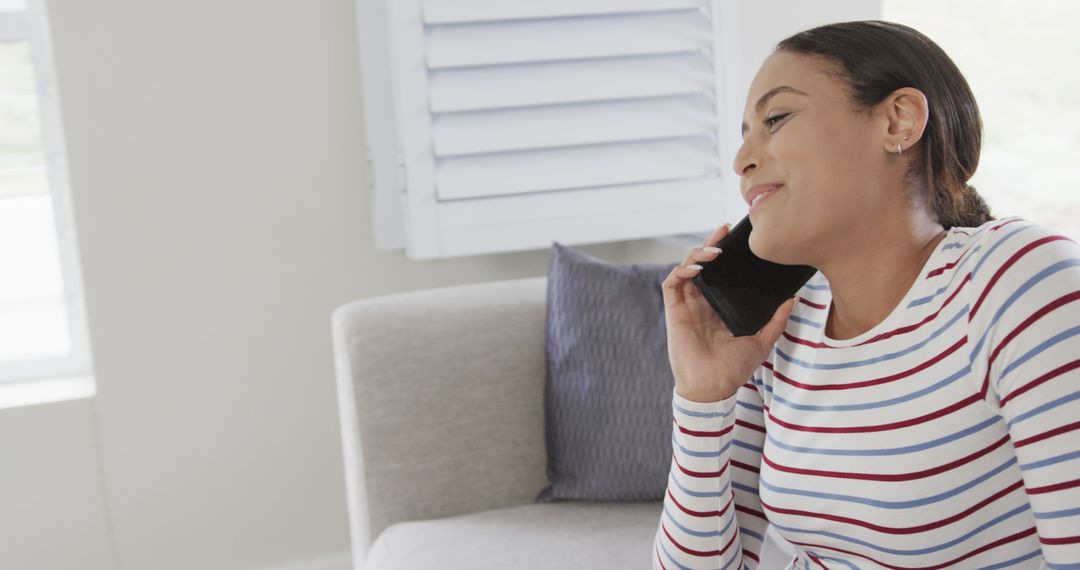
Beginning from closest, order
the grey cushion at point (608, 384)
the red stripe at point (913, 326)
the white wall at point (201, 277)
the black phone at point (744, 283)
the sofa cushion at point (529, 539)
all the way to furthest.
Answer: the red stripe at point (913, 326) → the black phone at point (744, 283) → the sofa cushion at point (529, 539) → the grey cushion at point (608, 384) → the white wall at point (201, 277)

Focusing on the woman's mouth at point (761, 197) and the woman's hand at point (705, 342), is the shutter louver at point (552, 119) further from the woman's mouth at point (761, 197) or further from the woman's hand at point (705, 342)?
the woman's mouth at point (761, 197)

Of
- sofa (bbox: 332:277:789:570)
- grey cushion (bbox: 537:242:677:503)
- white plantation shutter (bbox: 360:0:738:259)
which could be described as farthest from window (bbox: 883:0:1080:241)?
sofa (bbox: 332:277:789:570)

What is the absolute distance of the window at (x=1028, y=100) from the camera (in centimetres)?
224

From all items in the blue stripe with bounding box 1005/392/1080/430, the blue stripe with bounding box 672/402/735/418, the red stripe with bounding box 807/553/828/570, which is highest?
the blue stripe with bounding box 1005/392/1080/430

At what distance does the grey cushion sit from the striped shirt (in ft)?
1.91

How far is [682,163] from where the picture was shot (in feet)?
7.52

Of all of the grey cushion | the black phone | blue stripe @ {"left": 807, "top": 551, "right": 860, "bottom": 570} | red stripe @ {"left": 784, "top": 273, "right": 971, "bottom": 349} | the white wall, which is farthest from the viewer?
the white wall

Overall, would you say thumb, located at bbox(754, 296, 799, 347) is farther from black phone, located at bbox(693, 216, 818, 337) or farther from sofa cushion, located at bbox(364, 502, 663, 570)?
sofa cushion, located at bbox(364, 502, 663, 570)

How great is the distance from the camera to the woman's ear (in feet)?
3.29

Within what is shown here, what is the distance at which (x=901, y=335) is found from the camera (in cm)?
103

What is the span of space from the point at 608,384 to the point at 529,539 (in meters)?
0.28

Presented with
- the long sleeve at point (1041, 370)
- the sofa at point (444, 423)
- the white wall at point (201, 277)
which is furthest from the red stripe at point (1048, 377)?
the white wall at point (201, 277)

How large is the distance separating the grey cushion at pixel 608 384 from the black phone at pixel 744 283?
1.76 feet

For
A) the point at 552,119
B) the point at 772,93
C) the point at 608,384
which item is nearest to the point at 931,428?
the point at 772,93
